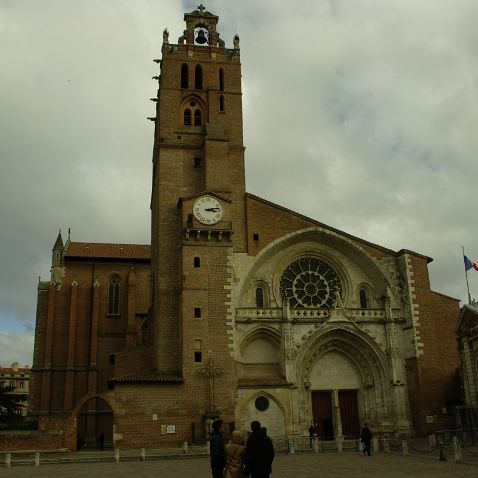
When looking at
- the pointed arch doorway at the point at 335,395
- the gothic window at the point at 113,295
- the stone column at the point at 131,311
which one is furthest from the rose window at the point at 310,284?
the gothic window at the point at 113,295

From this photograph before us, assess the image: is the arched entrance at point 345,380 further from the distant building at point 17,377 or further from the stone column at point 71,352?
the distant building at point 17,377

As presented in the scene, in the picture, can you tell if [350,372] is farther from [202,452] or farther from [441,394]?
[202,452]

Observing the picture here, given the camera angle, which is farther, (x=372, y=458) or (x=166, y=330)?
(x=166, y=330)

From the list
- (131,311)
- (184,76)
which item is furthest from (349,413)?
(184,76)

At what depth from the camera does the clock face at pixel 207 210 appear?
3559 centimetres

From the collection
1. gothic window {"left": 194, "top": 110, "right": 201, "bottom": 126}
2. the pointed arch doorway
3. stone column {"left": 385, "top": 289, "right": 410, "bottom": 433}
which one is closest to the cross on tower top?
the pointed arch doorway

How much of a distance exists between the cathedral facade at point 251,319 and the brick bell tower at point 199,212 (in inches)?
3.2

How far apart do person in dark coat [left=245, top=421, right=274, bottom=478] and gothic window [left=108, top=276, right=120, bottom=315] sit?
42152 millimetres

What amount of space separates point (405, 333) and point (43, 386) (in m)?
27.8

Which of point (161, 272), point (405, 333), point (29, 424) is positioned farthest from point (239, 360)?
point (29, 424)

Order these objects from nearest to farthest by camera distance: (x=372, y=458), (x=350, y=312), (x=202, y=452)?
(x=372, y=458) → (x=202, y=452) → (x=350, y=312)

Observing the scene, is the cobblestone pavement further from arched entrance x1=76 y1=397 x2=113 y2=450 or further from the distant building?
the distant building

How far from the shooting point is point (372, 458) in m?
23.4

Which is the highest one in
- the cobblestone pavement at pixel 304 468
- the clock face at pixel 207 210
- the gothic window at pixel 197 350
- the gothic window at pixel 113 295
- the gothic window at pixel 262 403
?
the clock face at pixel 207 210
